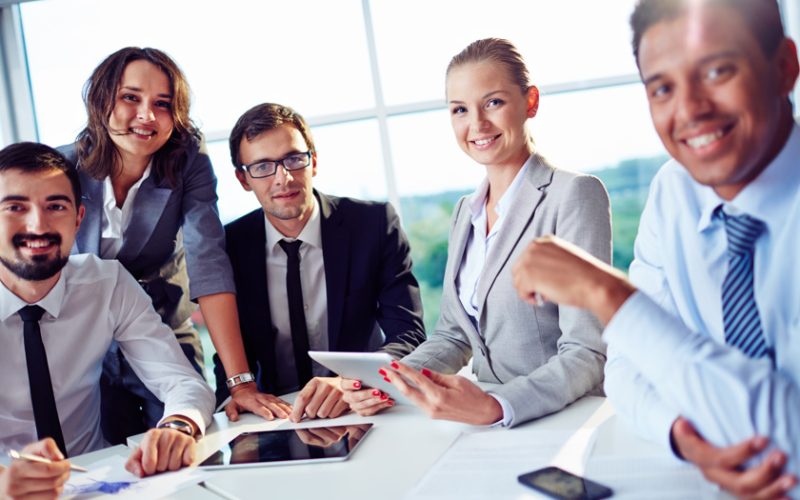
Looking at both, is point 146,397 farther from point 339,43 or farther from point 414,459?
point 339,43

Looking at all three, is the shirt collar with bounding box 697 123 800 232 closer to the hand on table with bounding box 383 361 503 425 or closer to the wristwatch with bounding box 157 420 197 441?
the hand on table with bounding box 383 361 503 425

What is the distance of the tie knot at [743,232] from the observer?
1.25m

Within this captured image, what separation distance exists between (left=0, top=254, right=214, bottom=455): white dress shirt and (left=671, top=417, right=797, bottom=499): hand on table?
52.6 inches

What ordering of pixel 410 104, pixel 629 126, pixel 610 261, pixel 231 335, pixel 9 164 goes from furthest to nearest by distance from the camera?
pixel 629 126, pixel 410 104, pixel 231 335, pixel 9 164, pixel 610 261

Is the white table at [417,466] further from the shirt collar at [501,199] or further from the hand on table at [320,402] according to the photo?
the shirt collar at [501,199]

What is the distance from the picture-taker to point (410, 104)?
4.43m

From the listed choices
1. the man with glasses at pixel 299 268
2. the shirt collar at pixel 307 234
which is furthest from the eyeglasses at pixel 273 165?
the shirt collar at pixel 307 234

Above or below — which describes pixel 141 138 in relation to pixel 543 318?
above

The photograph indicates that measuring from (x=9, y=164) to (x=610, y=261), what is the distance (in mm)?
1763

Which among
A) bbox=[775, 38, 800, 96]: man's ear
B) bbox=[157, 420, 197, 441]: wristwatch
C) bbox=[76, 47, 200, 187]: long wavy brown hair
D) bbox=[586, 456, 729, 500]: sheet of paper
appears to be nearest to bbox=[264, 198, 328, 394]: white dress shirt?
bbox=[76, 47, 200, 187]: long wavy brown hair

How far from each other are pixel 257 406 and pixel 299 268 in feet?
2.55

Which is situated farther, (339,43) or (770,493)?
(339,43)

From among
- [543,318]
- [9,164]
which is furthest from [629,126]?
[9,164]

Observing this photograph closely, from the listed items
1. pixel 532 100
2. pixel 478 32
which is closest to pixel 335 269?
pixel 532 100
